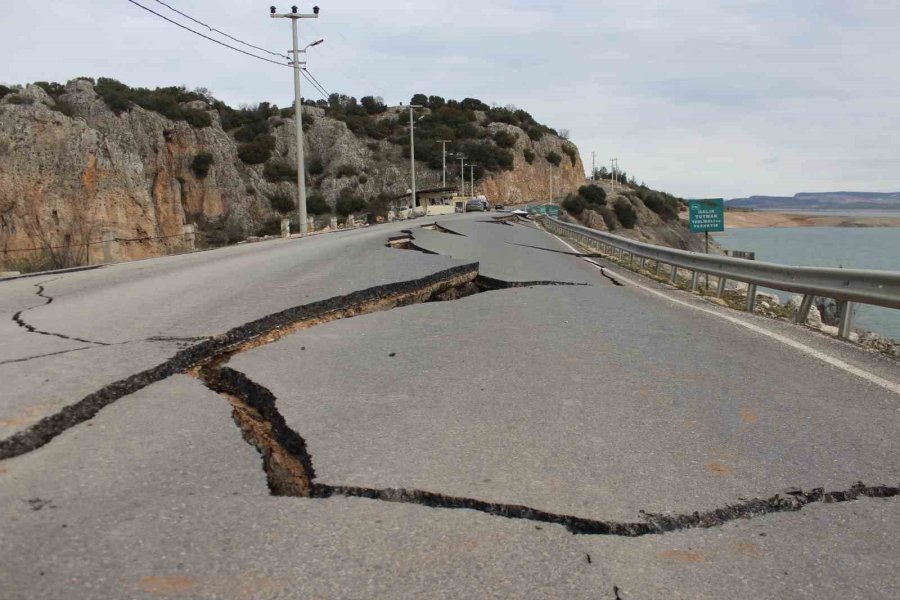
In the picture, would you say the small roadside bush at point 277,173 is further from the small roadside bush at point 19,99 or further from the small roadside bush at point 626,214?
the small roadside bush at point 19,99

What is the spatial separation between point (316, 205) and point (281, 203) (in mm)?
6527

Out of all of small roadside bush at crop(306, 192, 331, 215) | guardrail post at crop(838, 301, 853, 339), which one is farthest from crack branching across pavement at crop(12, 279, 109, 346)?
small roadside bush at crop(306, 192, 331, 215)

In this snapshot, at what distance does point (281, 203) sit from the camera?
84.9 meters

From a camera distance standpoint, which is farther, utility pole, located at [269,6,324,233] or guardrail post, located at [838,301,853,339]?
utility pole, located at [269,6,324,233]

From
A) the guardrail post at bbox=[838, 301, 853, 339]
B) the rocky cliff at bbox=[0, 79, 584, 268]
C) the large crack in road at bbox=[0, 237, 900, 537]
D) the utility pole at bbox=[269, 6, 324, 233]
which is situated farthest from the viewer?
the rocky cliff at bbox=[0, 79, 584, 268]

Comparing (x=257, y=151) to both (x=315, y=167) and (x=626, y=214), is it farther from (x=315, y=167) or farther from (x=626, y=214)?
(x=626, y=214)

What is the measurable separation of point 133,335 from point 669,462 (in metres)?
4.82

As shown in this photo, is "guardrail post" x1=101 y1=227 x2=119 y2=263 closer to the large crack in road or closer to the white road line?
the large crack in road

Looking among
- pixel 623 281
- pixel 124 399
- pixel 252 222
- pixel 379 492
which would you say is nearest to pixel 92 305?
pixel 124 399

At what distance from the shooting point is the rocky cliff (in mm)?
37938

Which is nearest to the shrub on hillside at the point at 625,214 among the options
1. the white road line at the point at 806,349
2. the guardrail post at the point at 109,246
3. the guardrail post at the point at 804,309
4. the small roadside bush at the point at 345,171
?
the small roadside bush at the point at 345,171

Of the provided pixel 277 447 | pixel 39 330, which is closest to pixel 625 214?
pixel 39 330

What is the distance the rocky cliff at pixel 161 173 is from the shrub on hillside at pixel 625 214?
25058 mm

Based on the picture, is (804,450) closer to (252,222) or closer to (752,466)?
(752,466)
